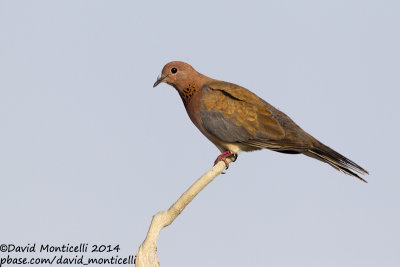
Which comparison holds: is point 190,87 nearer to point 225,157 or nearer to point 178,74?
point 178,74

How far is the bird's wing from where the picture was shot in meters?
8.56

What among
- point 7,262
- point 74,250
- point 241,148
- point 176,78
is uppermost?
point 176,78

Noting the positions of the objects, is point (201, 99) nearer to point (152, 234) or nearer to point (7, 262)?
point (152, 234)

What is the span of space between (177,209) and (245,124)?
2039 mm

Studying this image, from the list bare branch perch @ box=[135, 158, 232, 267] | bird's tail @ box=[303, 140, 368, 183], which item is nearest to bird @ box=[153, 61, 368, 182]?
bird's tail @ box=[303, 140, 368, 183]

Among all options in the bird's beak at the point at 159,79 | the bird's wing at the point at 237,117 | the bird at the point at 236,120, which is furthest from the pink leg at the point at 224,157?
the bird's beak at the point at 159,79

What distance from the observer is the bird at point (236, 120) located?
8477 millimetres

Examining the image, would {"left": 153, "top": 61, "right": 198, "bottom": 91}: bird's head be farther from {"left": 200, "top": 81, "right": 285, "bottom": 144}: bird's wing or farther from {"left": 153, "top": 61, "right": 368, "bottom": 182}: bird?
{"left": 200, "top": 81, "right": 285, "bottom": 144}: bird's wing

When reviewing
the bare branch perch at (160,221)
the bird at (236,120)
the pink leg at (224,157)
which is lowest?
the bare branch perch at (160,221)

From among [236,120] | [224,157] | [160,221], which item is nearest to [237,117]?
[236,120]

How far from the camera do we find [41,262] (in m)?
7.54

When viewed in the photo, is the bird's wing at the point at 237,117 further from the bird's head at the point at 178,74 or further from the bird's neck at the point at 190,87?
the bird's head at the point at 178,74

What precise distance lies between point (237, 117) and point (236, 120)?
0.17ft

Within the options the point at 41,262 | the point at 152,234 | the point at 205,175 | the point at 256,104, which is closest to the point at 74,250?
the point at 41,262
